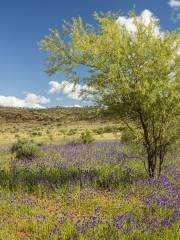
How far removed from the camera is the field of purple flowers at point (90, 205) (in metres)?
5.68

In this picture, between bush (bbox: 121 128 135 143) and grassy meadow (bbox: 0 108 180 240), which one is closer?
grassy meadow (bbox: 0 108 180 240)

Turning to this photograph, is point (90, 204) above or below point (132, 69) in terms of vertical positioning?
below

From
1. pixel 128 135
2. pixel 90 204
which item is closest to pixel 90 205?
pixel 90 204

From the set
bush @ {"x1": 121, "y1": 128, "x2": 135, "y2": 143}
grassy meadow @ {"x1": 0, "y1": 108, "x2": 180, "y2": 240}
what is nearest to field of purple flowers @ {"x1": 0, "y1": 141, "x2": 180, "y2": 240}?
grassy meadow @ {"x1": 0, "y1": 108, "x2": 180, "y2": 240}

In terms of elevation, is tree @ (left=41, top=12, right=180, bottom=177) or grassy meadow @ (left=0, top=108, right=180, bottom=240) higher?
tree @ (left=41, top=12, right=180, bottom=177)

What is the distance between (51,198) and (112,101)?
10.9 ft

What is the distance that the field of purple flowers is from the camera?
18.6 ft

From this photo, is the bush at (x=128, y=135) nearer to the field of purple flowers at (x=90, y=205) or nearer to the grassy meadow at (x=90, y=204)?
the grassy meadow at (x=90, y=204)

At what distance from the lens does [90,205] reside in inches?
300

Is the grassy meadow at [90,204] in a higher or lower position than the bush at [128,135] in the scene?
lower

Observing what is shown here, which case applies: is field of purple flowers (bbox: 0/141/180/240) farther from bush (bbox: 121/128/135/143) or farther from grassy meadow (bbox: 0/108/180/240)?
bush (bbox: 121/128/135/143)

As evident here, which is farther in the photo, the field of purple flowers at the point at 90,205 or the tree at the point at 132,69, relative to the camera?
the tree at the point at 132,69

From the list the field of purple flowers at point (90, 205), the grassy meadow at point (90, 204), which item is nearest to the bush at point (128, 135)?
the grassy meadow at point (90, 204)

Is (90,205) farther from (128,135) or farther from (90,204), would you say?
(128,135)
